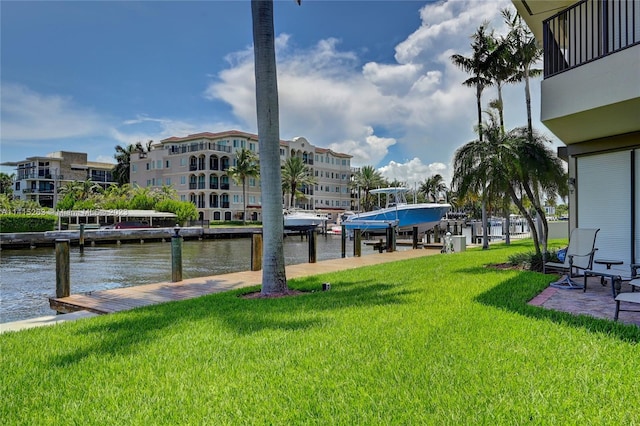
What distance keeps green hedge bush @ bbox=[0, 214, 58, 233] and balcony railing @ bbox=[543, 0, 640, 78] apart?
39072mm

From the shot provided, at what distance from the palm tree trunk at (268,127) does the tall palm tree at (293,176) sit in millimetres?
58242

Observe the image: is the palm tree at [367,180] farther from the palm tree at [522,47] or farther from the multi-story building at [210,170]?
the palm tree at [522,47]

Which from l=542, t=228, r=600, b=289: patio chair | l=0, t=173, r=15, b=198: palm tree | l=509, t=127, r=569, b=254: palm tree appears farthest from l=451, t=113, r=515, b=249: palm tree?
l=0, t=173, r=15, b=198: palm tree

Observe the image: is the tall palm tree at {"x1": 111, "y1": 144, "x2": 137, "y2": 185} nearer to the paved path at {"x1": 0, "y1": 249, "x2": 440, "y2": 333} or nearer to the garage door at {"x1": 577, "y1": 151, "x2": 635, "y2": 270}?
the paved path at {"x1": 0, "y1": 249, "x2": 440, "y2": 333}

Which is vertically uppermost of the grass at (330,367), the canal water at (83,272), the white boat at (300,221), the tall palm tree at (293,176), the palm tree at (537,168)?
the tall palm tree at (293,176)

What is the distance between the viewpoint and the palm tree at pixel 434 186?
104m

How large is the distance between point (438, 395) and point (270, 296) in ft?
18.0

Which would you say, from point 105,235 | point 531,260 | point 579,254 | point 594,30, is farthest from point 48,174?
point 579,254

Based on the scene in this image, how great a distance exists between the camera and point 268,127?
8766mm

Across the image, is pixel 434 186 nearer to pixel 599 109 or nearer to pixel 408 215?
pixel 408 215

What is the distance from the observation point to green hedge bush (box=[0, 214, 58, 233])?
3425 centimetres

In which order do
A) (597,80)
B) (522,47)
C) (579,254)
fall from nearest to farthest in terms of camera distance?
(597,80)
(579,254)
(522,47)

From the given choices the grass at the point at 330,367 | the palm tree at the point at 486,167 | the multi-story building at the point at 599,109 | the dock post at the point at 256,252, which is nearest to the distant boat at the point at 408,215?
the palm tree at the point at 486,167

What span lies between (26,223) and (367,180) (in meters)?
59.5
